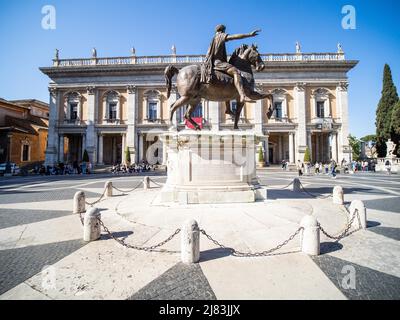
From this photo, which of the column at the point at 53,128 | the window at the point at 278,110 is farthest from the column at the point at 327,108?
the column at the point at 53,128

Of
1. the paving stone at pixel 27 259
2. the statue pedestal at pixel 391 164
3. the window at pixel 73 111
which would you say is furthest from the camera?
the window at pixel 73 111

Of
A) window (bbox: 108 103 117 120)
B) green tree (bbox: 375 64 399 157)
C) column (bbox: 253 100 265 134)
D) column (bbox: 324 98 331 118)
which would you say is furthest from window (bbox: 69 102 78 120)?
green tree (bbox: 375 64 399 157)

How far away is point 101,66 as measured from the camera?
107 feet

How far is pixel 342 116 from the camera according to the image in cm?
3144

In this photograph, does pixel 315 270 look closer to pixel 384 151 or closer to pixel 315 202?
pixel 315 202

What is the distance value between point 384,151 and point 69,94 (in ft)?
178

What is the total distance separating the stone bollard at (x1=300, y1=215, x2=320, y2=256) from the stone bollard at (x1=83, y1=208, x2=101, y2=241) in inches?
157

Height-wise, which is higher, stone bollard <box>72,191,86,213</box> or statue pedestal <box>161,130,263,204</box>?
statue pedestal <box>161,130,263,204</box>

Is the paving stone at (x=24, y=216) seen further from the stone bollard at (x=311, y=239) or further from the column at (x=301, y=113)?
the column at (x=301, y=113)

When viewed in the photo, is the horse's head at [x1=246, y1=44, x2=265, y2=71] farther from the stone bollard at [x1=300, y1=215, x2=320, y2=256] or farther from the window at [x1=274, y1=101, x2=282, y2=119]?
the window at [x1=274, y1=101, x2=282, y2=119]

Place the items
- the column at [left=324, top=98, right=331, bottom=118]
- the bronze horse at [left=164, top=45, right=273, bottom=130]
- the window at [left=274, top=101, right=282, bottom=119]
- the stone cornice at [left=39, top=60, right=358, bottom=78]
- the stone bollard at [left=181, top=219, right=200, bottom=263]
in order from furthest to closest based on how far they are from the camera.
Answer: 1. the window at [left=274, top=101, right=282, bottom=119]
2. the column at [left=324, top=98, right=331, bottom=118]
3. the stone cornice at [left=39, top=60, right=358, bottom=78]
4. the bronze horse at [left=164, top=45, right=273, bottom=130]
5. the stone bollard at [left=181, top=219, right=200, bottom=263]

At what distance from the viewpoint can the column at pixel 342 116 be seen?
30641 mm

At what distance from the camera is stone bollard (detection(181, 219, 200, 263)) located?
10.3 feet

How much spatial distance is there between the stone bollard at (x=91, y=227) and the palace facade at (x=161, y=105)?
28350 millimetres
